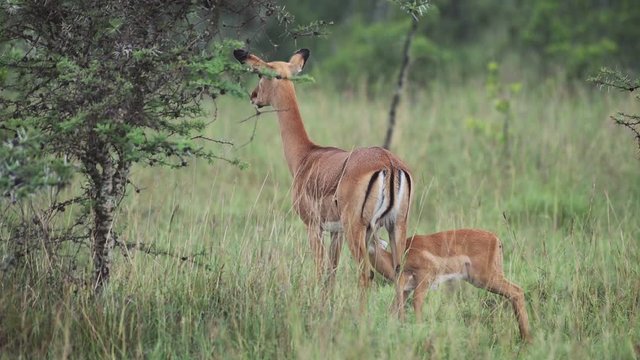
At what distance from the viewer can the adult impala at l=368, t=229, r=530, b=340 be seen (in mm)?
5336

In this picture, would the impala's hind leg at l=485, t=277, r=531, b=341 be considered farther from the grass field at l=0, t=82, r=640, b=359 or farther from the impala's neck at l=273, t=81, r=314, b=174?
the impala's neck at l=273, t=81, r=314, b=174

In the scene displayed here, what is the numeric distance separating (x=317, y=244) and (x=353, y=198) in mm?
386

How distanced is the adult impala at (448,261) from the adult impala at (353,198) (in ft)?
0.34

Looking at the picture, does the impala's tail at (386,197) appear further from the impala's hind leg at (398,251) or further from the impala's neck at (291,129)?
the impala's neck at (291,129)

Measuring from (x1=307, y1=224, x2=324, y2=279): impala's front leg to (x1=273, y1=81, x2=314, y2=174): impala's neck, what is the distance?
775 mm

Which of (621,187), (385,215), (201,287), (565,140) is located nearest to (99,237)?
(201,287)

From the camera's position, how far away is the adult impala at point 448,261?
534cm

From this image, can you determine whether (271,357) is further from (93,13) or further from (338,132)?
(338,132)

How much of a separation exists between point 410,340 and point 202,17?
2.02m

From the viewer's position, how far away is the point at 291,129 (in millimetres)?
6242

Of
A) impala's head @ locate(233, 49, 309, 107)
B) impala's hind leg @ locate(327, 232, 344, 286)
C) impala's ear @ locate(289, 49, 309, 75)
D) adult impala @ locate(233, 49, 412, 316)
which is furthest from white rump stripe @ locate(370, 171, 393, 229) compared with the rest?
impala's ear @ locate(289, 49, 309, 75)

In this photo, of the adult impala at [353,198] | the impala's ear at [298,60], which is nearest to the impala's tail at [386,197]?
the adult impala at [353,198]

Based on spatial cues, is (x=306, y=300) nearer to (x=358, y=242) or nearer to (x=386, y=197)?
(x=358, y=242)

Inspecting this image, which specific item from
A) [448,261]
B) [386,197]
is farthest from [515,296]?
[386,197]
